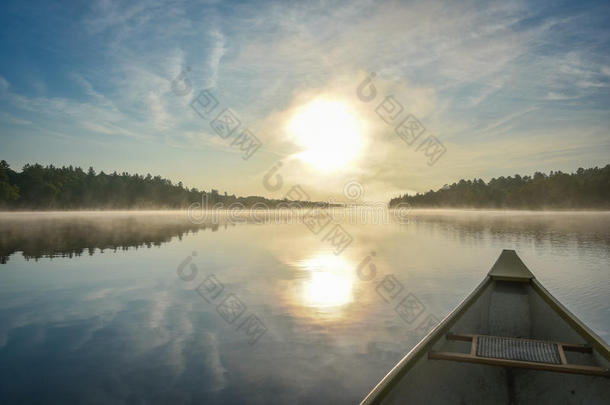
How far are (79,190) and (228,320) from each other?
501 ft

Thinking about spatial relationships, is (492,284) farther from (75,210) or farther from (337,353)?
(75,210)

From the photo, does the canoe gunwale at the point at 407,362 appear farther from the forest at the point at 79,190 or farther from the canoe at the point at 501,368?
the forest at the point at 79,190

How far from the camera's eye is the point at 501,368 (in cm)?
558

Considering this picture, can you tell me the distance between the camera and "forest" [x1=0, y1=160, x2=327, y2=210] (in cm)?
11669

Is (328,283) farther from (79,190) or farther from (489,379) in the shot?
(79,190)

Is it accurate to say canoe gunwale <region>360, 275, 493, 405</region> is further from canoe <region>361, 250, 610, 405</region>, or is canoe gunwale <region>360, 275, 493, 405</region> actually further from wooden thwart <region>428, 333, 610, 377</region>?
wooden thwart <region>428, 333, 610, 377</region>

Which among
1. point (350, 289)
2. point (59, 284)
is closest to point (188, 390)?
point (350, 289)

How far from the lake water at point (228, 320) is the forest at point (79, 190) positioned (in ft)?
392

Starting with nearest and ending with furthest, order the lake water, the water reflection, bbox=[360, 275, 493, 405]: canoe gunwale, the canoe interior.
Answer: bbox=[360, 275, 493, 405]: canoe gunwale
the canoe interior
the lake water
the water reflection

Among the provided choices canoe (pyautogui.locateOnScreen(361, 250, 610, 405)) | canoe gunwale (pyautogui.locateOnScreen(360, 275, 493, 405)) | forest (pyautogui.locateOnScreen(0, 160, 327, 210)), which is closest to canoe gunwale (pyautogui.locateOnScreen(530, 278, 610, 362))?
canoe (pyautogui.locateOnScreen(361, 250, 610, 405))

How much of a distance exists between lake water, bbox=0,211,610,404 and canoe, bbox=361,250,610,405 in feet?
4.76

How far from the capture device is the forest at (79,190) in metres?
117

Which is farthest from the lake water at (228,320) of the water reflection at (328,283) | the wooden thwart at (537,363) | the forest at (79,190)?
the forest at (79,190)

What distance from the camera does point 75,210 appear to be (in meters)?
142
